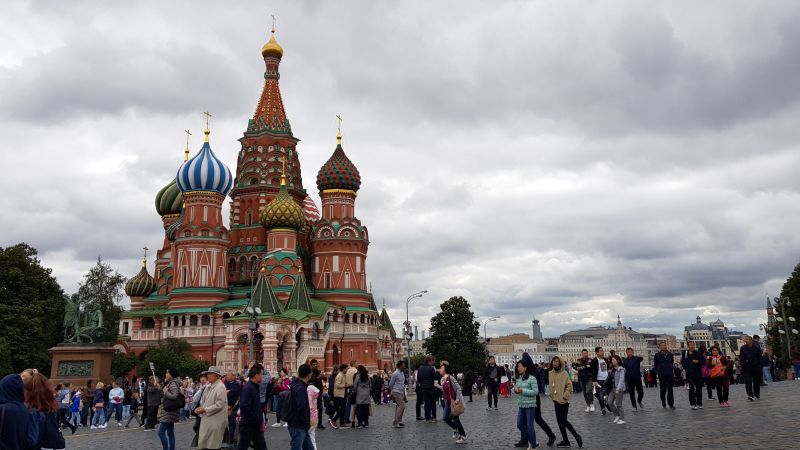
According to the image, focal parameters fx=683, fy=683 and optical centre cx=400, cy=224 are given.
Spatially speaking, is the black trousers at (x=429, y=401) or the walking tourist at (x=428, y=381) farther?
the black trousers at (x=429, y=401)

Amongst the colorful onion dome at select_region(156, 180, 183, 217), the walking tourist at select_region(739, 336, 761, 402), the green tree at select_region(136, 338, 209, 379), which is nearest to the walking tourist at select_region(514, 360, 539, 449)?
the walking tourist at select_region(739, 336, 761, 402)

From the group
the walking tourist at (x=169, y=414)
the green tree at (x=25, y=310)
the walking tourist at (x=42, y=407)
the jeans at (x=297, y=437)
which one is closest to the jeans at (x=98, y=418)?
the walking tourist at (x=169, y=414)

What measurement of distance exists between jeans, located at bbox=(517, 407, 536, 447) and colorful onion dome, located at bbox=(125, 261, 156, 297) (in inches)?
2317

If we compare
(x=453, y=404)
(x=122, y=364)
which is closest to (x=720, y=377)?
(x=453, y=404)

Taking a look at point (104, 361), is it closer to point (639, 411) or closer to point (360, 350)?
point (360, 350)

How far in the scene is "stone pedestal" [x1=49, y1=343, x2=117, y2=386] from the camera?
36438mm

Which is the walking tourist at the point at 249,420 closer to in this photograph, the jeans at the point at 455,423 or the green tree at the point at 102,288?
the jeans at the point at 455,423

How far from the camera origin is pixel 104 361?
37125 mm

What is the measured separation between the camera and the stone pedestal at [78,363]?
36438 mm

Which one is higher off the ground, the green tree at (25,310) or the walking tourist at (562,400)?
the green tree at (25,310)

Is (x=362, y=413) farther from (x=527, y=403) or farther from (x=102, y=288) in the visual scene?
(x=102, y=288)

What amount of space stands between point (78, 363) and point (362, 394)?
25.0 m

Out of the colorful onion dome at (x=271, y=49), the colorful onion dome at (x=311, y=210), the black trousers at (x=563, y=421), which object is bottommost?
Result: the black trousers at (x=563, y=421)

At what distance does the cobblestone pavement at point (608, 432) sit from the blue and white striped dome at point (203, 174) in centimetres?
3932
